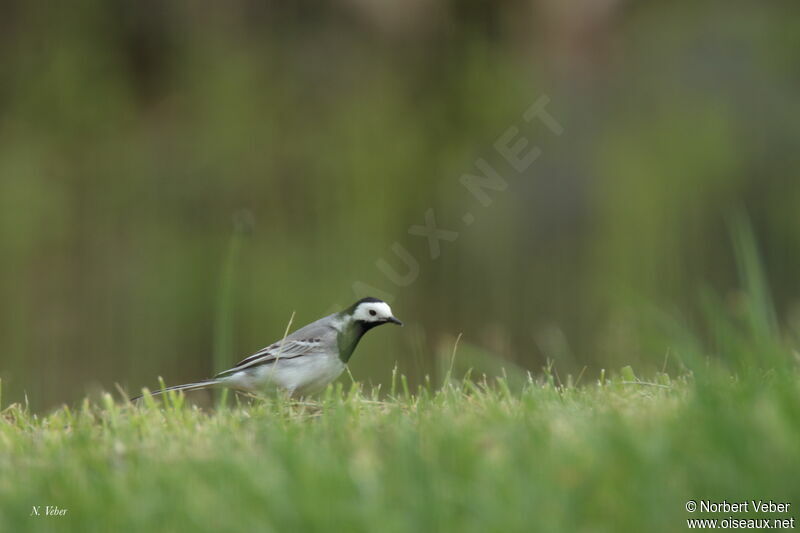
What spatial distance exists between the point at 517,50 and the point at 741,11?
8.90 ft

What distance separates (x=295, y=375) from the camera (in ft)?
18.0

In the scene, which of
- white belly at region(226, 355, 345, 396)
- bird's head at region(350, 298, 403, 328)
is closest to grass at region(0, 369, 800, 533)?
white belly at region(226, 355, 345, 396)

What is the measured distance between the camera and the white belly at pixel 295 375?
5.47 m

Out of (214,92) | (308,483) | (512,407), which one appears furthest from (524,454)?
(214,92)

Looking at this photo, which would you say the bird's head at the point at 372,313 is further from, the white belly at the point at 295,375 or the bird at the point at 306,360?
the white belly at the point at 295,375

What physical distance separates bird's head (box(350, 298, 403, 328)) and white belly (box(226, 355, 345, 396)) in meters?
0.26

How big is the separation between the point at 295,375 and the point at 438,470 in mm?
2328

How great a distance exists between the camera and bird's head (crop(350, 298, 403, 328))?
5.61 metres

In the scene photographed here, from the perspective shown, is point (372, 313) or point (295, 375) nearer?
point (295, 375)

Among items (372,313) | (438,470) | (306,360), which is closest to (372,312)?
(372,313)

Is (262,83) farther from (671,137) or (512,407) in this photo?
(512,407)

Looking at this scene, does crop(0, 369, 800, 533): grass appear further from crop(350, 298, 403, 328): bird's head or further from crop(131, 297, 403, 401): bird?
crop(350, 298, 403, 328): bird's head

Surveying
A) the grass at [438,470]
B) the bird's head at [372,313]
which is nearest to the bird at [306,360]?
the bird's head at [372,313]

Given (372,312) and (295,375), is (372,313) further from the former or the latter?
(295,375)
